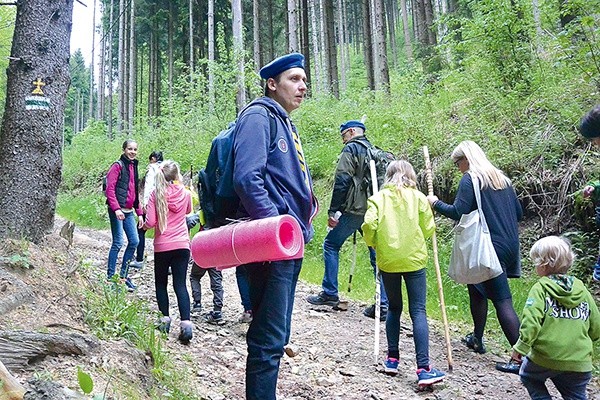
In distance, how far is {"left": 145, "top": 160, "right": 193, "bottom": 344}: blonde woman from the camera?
5.26m

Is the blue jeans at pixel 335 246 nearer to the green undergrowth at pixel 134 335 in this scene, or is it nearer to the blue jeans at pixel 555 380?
the green undergrowth at pixel 134 335

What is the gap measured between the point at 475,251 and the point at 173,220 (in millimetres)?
3134

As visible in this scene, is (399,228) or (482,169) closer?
(399,228)

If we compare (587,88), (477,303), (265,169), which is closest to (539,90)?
(587,88)

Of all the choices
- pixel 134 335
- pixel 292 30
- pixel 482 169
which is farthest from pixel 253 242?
pixel 292 30

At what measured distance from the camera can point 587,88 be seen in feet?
27.2

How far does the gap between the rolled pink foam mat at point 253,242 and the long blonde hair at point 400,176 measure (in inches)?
88.8

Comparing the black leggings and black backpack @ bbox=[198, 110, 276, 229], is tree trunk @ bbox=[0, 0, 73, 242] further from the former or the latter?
black backpack @ bbox=[198, 110, 276, 229]

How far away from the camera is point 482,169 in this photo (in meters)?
5.27

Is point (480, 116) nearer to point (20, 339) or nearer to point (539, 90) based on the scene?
point (539, 90)

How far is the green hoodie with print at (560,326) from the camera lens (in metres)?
3.59

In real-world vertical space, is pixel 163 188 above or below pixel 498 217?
above

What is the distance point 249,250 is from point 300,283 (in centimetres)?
606

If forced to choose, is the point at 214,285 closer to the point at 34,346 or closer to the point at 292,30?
the point at 34,346
